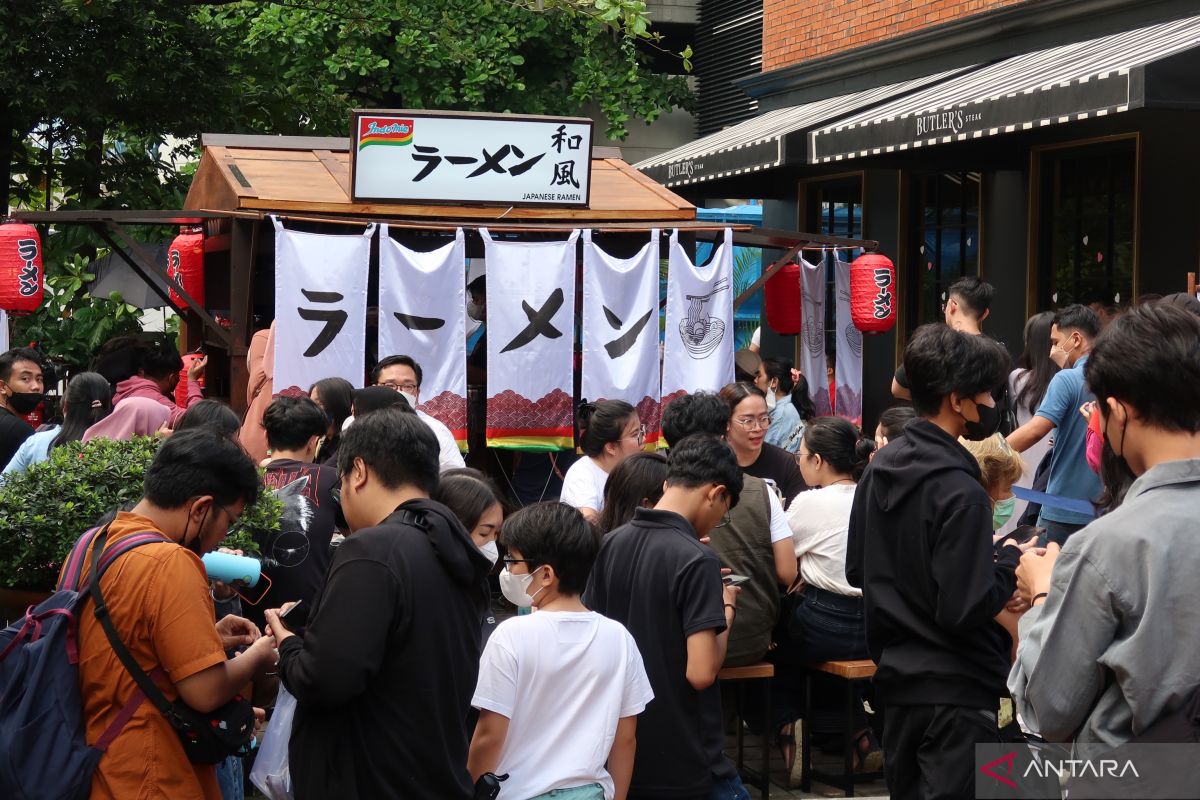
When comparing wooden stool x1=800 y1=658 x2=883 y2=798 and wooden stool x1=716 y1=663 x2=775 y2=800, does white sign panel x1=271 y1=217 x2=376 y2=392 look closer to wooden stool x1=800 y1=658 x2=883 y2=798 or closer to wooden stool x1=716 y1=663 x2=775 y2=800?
wooden stool x1=716 y1=663 x2=775 y2=800

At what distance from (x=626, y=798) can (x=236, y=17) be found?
52.7ft

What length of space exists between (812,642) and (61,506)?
354cm

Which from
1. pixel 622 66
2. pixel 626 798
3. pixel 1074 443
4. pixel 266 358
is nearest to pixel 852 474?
pixel 1074 443

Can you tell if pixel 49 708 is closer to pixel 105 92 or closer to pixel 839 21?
pixel 105 92

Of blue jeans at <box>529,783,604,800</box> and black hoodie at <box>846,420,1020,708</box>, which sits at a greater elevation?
black hoodie at <box>846,420,1020,708</box>

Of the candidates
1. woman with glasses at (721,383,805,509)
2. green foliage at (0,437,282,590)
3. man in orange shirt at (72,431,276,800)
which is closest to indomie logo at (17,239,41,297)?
green foliage at (0,437,282,590)

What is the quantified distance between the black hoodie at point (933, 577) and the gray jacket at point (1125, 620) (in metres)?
1.06

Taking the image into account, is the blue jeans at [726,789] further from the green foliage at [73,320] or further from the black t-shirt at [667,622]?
the green foliage at [73,320]

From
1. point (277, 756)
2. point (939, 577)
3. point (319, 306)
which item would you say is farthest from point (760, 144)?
point (277, 756)

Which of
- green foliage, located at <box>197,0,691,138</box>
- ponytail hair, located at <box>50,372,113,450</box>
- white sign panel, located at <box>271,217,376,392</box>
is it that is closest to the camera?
ponytail hair, located at <box>50,372,113,450</box>

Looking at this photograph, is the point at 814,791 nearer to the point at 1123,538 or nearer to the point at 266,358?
the point at 1123,538

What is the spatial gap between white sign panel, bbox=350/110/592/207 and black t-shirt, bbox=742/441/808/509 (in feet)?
12.2

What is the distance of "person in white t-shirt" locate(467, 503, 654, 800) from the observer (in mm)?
3830

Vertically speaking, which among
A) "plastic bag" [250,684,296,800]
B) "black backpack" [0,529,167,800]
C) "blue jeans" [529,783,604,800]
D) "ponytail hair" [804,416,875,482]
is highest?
"ponytail hair" [804,416,875,482]
